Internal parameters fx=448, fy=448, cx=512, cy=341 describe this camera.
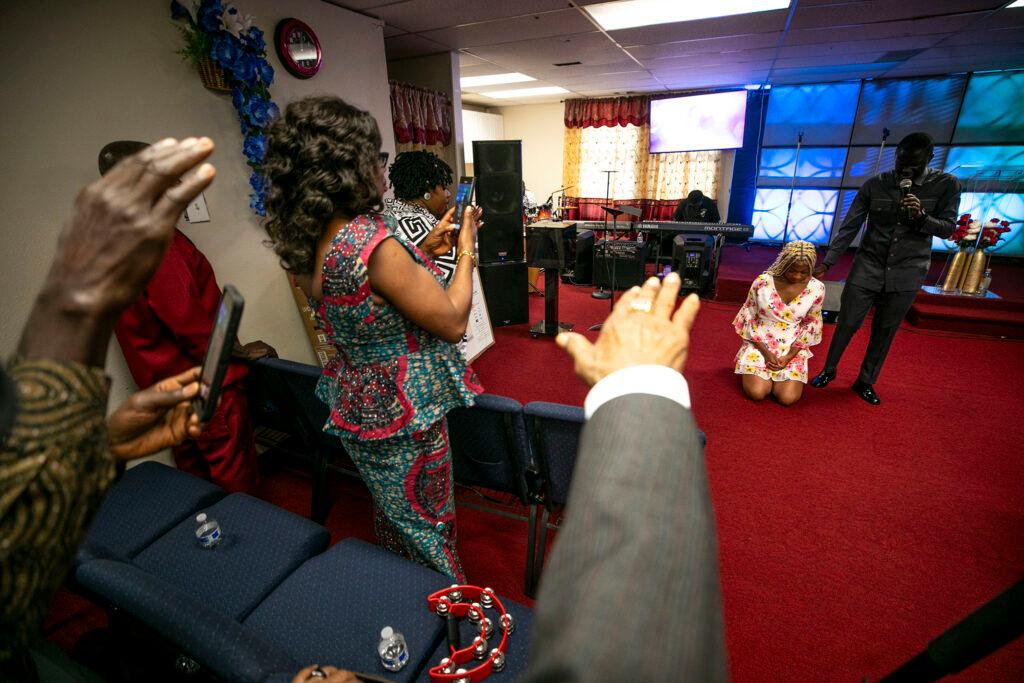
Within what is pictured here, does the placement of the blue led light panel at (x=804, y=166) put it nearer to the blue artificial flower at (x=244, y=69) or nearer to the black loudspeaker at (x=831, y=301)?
the black loudspeaker at (x=831, y=301)

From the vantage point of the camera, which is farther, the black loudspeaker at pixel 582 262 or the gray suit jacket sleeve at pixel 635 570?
the black loudspeaker at pixel 582 262

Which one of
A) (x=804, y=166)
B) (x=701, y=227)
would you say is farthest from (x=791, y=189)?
(x=701, y=227)

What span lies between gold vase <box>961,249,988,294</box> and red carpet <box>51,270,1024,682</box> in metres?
1.36

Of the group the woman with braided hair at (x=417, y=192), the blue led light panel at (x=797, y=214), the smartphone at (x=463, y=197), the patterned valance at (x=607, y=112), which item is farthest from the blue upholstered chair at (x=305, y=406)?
the blue led light panel at (x=797, y=214)

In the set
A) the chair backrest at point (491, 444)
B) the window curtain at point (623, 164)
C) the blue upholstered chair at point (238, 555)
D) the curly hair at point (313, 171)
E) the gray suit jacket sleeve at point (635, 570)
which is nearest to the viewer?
the gray suit jacket sleeve at point (635, 570)

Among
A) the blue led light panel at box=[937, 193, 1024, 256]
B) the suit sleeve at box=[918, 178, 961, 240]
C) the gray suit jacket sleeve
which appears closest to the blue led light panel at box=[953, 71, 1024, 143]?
the blue led light panel at box=[937, 193, 1024, 256]

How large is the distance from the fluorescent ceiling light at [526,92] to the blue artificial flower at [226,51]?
5538mm

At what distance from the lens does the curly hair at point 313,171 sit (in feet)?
3.40

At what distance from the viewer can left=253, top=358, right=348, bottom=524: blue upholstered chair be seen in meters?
1.82

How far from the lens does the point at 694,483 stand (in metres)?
0.39

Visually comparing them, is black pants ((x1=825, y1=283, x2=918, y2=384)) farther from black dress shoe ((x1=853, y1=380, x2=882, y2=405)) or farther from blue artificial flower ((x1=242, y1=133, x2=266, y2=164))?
blue artificial flower ((x1=242, y1=133, x2=266, y2=164))

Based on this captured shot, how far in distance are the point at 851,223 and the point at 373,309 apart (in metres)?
3.31

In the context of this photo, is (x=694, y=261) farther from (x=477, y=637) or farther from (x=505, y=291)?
(x=477, y=637)

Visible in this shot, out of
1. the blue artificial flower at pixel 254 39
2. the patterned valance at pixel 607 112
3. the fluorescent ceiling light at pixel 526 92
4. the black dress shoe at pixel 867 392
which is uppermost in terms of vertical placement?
the fluorescent ceiling light at pixel 526 92
